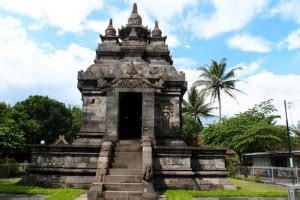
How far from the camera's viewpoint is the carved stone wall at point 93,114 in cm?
1716

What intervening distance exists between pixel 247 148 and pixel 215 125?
5373 millimetres

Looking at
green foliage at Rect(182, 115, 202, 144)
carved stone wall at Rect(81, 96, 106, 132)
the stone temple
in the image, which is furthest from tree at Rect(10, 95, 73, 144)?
carved stone wall at Rect(81, 96, 106, 132)

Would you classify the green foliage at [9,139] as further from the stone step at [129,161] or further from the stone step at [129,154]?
the stone step at [129,161]

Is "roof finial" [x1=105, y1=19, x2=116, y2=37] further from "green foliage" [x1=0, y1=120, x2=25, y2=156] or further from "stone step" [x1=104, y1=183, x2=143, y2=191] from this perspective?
"stone step" [x1=104, y1=183, x2=143, y2=191]

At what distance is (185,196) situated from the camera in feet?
38.5

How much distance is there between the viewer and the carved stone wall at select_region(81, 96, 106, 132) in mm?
17156

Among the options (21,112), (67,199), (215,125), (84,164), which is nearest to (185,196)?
(67,199)

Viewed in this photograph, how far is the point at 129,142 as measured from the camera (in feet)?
52.4

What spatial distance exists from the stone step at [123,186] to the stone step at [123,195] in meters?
0.33

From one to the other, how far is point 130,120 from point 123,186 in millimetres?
8128

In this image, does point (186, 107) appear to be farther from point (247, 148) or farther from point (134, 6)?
point (134, 6)

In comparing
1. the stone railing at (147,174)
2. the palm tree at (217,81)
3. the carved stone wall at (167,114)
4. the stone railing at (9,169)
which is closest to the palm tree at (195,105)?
the palm tree at (217,81)

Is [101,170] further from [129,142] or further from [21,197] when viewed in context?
[129,142]

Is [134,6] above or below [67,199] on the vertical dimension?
above
